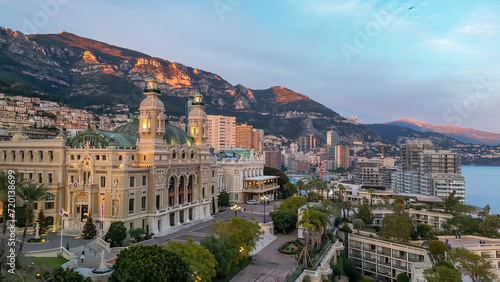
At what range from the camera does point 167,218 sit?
55406mm

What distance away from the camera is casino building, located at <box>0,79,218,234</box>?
48.7 m

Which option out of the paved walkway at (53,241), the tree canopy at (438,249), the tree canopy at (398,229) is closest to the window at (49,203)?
the paved walkway at (53,241)

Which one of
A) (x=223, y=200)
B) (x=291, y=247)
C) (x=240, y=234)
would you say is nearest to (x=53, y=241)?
(x=240, y=234)

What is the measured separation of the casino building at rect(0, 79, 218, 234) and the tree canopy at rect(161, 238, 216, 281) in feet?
71.4

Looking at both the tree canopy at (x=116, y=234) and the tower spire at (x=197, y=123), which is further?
the tower spire at (x=197, y=123)

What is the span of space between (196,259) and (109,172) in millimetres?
25364

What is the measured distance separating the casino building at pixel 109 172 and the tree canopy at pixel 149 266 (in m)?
22.4

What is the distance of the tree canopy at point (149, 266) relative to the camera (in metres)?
25.3

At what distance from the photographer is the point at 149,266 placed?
2550 cm

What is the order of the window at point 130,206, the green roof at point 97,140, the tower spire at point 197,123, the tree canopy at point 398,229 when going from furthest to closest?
the tower spire at point 197,123 < the tree canopy at point 398,229 < the green roof at point 97,140 < the window at point 130,206

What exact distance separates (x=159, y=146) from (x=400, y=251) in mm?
41062

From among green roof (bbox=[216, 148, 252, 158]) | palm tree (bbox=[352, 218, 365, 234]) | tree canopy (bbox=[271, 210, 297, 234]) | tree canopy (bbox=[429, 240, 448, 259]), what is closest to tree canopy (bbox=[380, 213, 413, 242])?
tree canopy (bbox=[429, 240, 448, 259])

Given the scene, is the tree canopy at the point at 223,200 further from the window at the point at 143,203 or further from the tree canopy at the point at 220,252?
the tree canopy at the point at 220,252

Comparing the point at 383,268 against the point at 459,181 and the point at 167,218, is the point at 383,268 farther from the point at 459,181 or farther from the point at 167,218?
the point at 459,181
